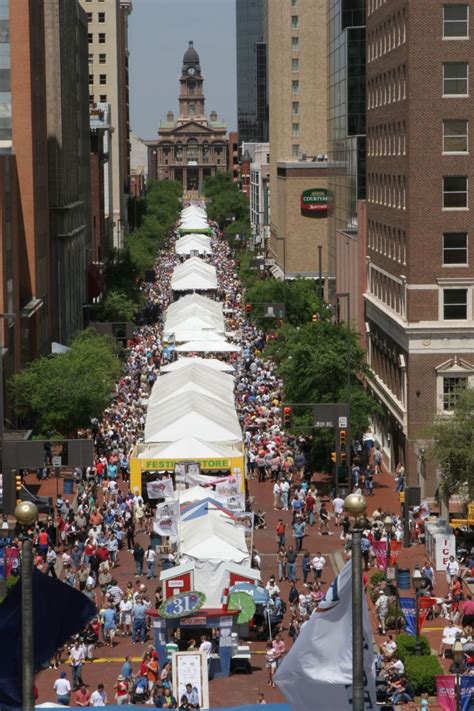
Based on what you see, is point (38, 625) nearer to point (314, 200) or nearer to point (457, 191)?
point (457, 191)

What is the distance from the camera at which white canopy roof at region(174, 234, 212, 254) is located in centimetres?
14788

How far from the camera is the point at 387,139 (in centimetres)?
6550

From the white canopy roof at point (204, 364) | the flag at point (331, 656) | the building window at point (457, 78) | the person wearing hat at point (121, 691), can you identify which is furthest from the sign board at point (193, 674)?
the white canopy roof at point (204, 364)

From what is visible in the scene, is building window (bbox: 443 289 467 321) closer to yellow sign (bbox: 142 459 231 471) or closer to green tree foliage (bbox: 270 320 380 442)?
green tree foliage (bbox: 270 320 380 442)

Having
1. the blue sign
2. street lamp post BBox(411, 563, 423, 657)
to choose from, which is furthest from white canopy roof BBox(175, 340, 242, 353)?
street lamp post BBox(411, 563, 423, 657)

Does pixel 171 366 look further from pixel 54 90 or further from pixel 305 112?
pixel 305 112

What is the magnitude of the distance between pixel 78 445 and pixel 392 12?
2404 cm

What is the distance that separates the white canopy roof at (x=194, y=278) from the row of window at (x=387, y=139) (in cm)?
3691

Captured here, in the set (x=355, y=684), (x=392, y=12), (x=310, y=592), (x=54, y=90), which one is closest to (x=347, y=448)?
(x=310, y=592)

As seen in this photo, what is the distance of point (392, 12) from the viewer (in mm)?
62688

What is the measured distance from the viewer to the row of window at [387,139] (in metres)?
60.2

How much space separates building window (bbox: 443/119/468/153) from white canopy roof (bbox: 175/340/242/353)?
68.9ft

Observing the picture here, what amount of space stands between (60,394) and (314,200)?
58.2m

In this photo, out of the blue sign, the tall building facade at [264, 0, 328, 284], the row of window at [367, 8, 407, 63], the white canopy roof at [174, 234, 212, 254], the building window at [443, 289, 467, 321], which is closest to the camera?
the blue sign
